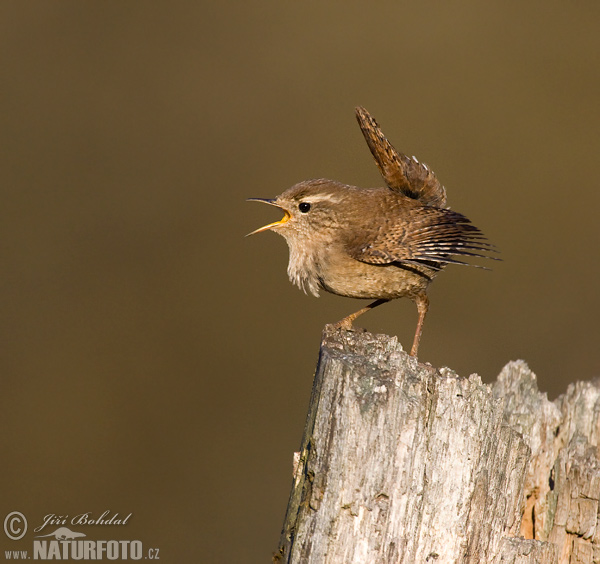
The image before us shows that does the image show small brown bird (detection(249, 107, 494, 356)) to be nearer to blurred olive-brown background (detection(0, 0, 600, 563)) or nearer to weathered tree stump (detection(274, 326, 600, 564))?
weathered tree stump (detection(274, 326, 600, 564))

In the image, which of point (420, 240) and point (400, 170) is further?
point (400, 170)

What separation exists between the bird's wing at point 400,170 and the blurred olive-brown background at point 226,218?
3.15 meters

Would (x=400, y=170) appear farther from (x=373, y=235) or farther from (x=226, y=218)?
(x=226, y=218)

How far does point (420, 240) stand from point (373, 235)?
10.7 inches

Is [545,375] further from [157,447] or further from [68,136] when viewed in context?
[68,136]

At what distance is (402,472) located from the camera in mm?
2635

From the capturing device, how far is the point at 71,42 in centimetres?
905

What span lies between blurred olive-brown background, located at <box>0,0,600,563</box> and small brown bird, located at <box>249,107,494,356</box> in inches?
129

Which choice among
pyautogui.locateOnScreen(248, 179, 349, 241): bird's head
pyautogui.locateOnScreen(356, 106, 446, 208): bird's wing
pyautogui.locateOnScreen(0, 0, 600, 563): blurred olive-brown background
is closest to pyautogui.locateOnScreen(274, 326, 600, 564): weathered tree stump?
pyautogui.locateOnScreen(248, 179, 349, 241): bird's head

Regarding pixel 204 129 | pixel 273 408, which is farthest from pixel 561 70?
pixel 273 408

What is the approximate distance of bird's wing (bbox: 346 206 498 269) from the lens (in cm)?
418

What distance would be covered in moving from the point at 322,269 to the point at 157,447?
362 centimetres

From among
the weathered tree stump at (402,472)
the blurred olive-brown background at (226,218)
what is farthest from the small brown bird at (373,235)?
the blurred olive-brown background at (226,218)

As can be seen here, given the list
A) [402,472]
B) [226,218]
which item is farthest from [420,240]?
[226,218]
